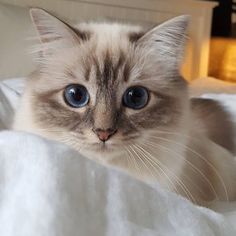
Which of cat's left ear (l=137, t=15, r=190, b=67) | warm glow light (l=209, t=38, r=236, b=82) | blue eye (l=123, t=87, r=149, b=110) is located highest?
cat's left ear (l=137, t=15, r=190, b=67)

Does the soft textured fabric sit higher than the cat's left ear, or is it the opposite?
the cat's left ear

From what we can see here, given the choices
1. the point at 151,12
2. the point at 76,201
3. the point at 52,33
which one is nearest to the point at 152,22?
the point at 151,12

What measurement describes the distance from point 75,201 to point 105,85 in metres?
0.40

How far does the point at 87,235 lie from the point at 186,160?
1.74ft

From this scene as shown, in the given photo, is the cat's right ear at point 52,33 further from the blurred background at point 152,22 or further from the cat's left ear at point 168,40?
the blurred background at point 152,22

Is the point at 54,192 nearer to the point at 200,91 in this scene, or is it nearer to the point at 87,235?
the point at 87,235

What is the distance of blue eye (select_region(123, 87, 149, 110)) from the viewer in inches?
37.1

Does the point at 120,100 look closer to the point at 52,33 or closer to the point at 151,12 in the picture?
the point at 52,33

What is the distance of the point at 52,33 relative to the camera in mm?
996

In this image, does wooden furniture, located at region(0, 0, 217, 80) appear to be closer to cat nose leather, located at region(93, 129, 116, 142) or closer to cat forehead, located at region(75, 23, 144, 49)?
cat forehead, located at region(75, 23, 144, 49)

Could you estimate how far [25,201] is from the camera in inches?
21.0

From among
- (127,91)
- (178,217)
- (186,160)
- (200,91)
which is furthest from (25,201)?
(200,91)

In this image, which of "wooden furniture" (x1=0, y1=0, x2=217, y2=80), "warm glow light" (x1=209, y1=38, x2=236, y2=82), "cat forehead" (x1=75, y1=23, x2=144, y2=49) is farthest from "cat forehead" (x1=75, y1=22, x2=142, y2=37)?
"warm glow light" (x1=209, y1=38, x2=236, y2=82)

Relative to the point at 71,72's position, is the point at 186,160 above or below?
below
